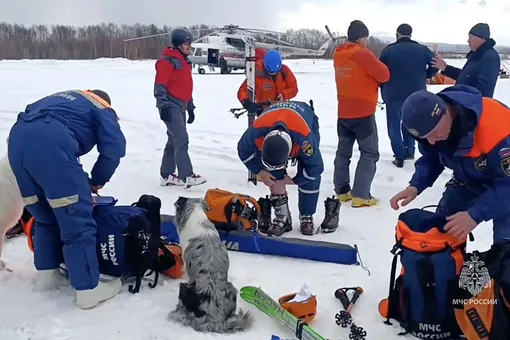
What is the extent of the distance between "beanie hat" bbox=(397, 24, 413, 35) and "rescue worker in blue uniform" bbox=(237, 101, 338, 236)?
2.96m

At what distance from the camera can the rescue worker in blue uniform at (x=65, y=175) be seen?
10.8 feet

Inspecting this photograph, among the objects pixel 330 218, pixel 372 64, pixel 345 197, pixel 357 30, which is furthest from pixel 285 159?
pixel 357 30

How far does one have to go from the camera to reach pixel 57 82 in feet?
64.2

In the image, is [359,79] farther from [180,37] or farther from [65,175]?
[65,175]

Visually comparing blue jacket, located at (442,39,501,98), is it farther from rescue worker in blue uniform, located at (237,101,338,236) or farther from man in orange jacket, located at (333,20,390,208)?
rescue worker in blue uniform, located at (237,101,338,236)

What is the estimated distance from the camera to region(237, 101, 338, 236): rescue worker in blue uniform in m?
4.59

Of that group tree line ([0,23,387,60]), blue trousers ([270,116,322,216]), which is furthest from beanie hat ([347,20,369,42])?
tree line ([0,23,387,60])

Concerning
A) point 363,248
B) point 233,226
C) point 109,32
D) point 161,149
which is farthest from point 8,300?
point 109,32

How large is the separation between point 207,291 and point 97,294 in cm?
84

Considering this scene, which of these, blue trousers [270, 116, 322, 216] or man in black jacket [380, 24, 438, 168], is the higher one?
man in black jacket [380, 24, 438, 168]

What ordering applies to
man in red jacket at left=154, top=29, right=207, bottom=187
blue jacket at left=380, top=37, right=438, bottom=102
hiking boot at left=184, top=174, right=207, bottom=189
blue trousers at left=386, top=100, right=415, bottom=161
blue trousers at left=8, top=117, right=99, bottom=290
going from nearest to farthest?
blue trousers at left=8, top=117, right=99, bottom=290 → man in red jacket at left=154, top=29, right=207, bottom=187 → hiking boot at left=184, top=174, right=207, bottom=189 → blue jacket at left=380, top=37, right=438, bottom=102 → blue trousers at left=386, top=100, right=415, bottom=161

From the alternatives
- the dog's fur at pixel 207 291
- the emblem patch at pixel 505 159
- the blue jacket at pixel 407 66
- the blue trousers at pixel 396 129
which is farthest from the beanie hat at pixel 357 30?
the dog's fur at pixel 207 291

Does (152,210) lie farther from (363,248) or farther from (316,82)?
(316,82)

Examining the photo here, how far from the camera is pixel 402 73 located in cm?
712
